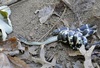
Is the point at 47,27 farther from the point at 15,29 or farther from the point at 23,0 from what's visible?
the point at 23,0

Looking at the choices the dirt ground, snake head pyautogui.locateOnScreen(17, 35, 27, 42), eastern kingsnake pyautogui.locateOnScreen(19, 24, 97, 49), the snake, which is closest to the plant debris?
the dirt ground

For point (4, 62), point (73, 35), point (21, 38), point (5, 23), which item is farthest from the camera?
point (5, 23)

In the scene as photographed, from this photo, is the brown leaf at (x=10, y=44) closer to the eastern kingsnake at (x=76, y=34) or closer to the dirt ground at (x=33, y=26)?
the dirt ground at (x=33, y=26)

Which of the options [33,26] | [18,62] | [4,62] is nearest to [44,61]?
[18,62]

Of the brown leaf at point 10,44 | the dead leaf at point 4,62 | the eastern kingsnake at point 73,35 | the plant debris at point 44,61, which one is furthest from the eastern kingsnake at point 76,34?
the dead leaf at point 4,62

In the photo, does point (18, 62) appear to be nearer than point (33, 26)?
Yes

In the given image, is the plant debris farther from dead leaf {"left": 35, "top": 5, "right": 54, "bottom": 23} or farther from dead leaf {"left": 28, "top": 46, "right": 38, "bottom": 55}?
dead leaf {"left": 35, "top": 5, "right": 54, "bottom": 23}

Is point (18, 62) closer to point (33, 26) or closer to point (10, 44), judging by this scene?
point (10, 44)
